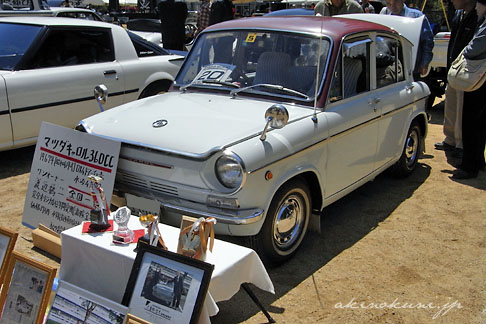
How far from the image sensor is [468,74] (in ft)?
18.0

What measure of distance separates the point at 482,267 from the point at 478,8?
300cm

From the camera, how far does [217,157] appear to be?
11.0 feet

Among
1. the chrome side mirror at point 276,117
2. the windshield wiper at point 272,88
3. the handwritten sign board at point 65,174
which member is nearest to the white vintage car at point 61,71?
the handwritten sign board at point 65,174

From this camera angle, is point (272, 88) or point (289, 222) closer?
A: point (289, 222)

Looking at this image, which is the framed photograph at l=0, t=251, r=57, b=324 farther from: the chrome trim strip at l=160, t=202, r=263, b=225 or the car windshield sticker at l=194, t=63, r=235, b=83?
the car windshield sticker at l=194, t=63, r=235, b=83

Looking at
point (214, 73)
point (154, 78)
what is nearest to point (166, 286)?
point (214, 73)

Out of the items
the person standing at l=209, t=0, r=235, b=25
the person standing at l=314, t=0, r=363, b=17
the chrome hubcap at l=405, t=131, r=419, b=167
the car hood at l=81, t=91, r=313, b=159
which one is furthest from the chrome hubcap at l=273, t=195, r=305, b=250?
the person standing at l=209, t=0, r=235, b=25

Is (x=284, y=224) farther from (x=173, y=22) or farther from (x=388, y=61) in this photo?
(x=173, y=22)

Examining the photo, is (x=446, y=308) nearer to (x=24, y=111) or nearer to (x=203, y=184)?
(x=203, y=184)

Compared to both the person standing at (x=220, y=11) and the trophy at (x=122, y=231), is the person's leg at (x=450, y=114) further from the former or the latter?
the trophy at (x=122, y=231)

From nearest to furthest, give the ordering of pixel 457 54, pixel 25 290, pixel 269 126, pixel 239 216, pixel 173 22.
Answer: pixel 25 290
pixel 239 216
pixel 269 126
pixel 457 54
pixel 173 22

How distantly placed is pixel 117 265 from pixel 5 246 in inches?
24.8

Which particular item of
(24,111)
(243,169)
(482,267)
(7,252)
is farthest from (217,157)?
(24,111)

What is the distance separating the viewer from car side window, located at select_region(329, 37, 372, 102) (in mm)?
4305
